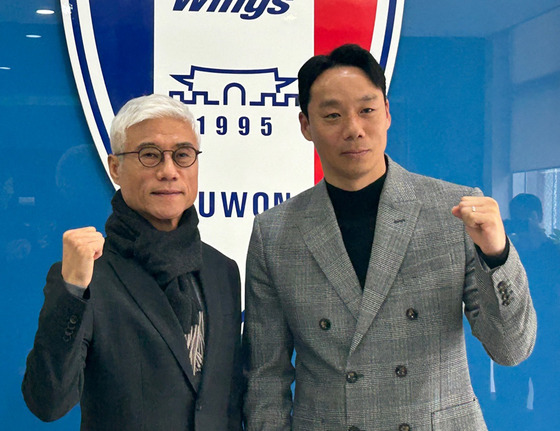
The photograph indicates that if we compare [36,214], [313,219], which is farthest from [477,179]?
[36,214]

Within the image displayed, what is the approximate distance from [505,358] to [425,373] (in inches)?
7.9

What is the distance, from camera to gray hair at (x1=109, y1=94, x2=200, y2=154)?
5.39 feet

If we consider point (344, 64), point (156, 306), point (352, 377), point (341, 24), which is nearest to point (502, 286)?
point (352, 377)

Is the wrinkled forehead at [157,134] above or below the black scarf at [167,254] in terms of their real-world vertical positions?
above

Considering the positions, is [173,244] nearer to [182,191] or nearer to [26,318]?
[182,191]

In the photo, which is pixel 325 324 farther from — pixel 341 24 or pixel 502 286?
pixel 341 24

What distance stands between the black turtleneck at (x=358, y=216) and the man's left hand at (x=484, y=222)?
1.11 ft

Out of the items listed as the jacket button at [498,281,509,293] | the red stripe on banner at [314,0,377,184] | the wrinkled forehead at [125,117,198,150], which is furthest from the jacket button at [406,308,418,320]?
the red stripe on banner at [314,0,377,184]

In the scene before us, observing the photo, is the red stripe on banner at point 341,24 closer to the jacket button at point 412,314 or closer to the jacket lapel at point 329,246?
the jacket lapel at point 329,246

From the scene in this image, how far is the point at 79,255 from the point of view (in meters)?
1.35

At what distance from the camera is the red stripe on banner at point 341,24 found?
266cm

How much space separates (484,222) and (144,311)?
2.75ft

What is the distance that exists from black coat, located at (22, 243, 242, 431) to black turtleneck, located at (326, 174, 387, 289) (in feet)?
1.44

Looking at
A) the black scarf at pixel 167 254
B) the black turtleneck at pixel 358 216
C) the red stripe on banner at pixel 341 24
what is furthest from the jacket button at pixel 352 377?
the red stripe on banner at pixel 341 24
